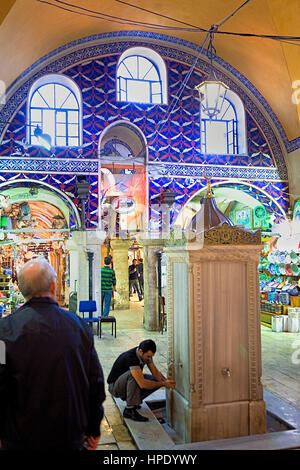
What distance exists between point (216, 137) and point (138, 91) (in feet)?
8.67

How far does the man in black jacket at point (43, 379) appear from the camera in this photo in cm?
221

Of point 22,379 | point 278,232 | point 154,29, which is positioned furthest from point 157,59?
point 22,379

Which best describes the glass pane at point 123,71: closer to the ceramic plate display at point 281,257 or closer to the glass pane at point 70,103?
the glass pane at point 70,103

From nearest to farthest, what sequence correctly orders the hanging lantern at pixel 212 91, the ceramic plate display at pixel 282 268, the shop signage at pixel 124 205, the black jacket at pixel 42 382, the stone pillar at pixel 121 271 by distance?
the black jacket at pixel 42 382, the hanging lantern at pixel 212 91, the ceramic plate display at pixel 282 268, the shop signage at pixel 124 205, the stone pillar at pixel 121 271

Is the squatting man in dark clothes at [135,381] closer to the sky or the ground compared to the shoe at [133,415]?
closer to the sky

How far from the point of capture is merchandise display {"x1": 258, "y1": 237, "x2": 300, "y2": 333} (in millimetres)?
10805

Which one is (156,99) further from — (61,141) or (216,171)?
(61,141)

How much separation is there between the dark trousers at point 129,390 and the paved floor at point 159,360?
0.89ft

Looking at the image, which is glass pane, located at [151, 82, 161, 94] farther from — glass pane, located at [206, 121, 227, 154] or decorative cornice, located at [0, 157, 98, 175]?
decorative cornice, located at [0, 157, 98, 175]

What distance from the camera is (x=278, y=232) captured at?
12.2 metres

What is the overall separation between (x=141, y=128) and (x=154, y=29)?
2.77 meters

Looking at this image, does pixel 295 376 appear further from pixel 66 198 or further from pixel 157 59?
pixel 157 59

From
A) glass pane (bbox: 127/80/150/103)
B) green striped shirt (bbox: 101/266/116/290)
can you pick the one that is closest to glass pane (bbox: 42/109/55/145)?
glass pane (bbox: 127/80/150/103)

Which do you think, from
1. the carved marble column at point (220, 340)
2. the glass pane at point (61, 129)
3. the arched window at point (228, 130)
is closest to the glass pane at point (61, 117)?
the glass pane at point (61, 129)
